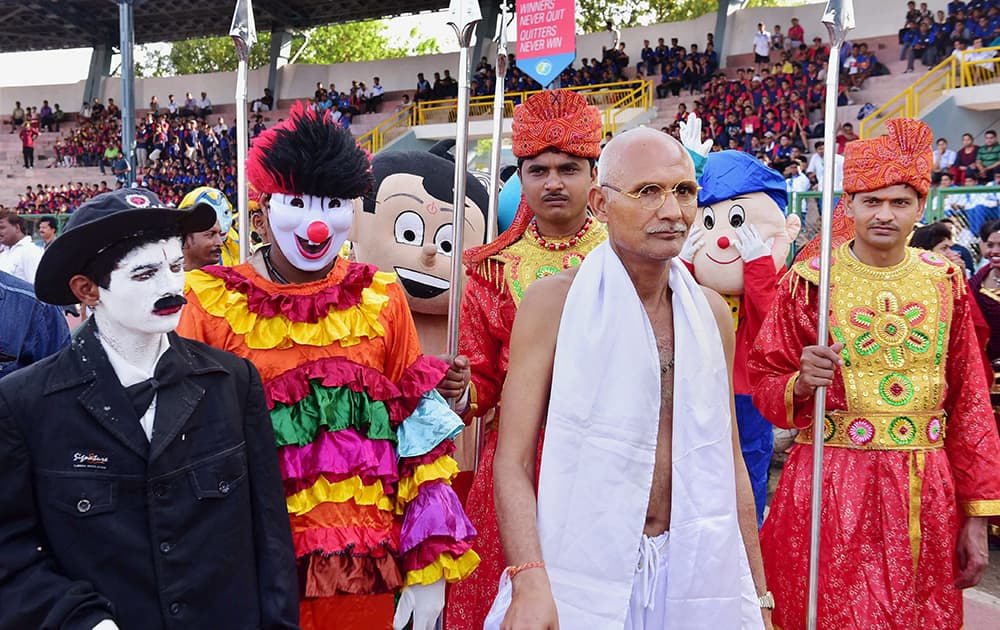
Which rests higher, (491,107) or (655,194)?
(491,107)

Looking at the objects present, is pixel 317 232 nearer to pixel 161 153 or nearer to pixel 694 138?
pixel 694 138

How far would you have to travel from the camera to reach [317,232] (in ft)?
8.48

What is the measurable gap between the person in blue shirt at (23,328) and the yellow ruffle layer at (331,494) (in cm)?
140

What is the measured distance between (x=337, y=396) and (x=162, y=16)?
106 feet

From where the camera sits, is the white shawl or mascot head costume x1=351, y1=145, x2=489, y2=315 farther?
mascot head costume x1=351, y1=145, x2=489, y2=315

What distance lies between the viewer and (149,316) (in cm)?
202

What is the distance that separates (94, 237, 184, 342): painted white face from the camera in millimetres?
2012

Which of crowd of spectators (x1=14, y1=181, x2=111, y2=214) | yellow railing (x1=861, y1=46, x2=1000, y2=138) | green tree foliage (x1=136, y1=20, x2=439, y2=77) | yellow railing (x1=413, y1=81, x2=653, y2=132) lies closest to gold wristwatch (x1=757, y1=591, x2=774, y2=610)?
yellow railing (x1=861, y1=46, x2=1000, y2=138)

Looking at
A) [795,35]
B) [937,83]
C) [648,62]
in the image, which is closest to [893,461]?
[937,83]

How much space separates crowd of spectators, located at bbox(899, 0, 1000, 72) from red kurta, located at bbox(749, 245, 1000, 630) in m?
16.2

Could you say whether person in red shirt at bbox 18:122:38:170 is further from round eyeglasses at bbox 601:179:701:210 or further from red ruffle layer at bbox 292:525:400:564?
round eyeglasses at bbox 601:179:701:210

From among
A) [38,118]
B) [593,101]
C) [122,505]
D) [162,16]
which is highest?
[162,16]

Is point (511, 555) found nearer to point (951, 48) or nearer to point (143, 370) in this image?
point (143, 370)

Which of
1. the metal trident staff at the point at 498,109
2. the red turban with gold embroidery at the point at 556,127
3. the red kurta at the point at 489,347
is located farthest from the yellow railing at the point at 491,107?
the red kurta at the point at 489,347
